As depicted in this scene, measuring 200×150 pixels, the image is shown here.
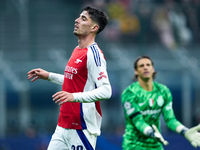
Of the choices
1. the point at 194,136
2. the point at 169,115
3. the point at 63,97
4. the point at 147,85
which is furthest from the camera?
the point at 147,85

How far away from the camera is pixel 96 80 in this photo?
197 inches

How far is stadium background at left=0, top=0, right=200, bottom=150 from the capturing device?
1367 centimetres

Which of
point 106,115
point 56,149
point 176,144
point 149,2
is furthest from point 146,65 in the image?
point 149,2

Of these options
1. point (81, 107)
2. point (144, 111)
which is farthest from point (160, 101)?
point (81, 107)

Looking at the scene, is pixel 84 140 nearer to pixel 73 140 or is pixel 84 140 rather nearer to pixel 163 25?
pixel 73 140

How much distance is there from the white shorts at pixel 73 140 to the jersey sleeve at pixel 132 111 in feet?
3.53

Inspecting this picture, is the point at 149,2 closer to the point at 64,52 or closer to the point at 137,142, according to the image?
the point at 64,52

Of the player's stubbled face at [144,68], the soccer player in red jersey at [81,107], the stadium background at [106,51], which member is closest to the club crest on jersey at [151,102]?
the player's stubbled face at [144,68]

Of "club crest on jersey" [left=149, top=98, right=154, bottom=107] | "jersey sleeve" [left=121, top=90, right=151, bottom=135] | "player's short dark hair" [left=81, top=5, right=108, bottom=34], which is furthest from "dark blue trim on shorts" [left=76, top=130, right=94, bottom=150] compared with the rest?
"club crest on jersey" [left=149, top=98, right=154, bottom=107]

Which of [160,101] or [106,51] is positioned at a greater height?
[106,51]

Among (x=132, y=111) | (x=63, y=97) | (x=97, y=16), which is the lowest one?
(x=63, y=97)

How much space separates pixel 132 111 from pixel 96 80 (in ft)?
4.95

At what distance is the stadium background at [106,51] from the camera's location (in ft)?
44.9

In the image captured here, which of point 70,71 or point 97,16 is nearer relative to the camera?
point 70,71
